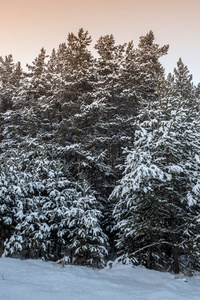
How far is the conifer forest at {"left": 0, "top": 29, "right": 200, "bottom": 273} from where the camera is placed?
33.3 feet

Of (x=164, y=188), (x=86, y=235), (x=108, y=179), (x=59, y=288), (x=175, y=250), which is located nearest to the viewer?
(x=59, y=288)

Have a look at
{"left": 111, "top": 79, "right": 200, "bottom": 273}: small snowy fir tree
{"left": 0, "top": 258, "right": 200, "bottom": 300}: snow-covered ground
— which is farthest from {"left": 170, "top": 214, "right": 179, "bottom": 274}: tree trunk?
{"left": 0, "top": 258, "right": 200, "bottom": 300}: snow-covered ground

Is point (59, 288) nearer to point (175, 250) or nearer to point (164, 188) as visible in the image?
point (164, 188)

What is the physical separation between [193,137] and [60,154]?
402 inches

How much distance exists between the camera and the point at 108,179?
2020 centimetres

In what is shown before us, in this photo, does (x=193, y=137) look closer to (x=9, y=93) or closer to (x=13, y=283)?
(x=13, y=283)

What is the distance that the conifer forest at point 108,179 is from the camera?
33.3ft

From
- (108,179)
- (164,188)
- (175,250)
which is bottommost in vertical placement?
(175,250)

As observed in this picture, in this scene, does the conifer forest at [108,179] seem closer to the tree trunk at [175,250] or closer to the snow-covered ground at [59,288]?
the tree trunk at [175,250]

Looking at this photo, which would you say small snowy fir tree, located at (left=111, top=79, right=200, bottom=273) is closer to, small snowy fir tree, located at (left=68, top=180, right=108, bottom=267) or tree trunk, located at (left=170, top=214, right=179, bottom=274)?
tree trunk, located at (left=170, top=214, right=179, bottom=274)

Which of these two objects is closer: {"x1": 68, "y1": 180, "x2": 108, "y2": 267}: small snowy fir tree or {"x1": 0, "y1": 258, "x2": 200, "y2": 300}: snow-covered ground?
{"x1": 0, "y1": 258, "x2": 200, "y2": 300}: snow-covered ground

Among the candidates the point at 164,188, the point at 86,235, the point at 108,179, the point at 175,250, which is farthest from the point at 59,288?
the point at 108,179

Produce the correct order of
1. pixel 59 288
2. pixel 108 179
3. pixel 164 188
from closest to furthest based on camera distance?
pixel 59 288 < pixel 164 188 < pixel 108 179

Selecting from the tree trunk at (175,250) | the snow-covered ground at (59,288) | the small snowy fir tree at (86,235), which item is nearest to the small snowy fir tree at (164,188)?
the tree trunk at (175,250)
